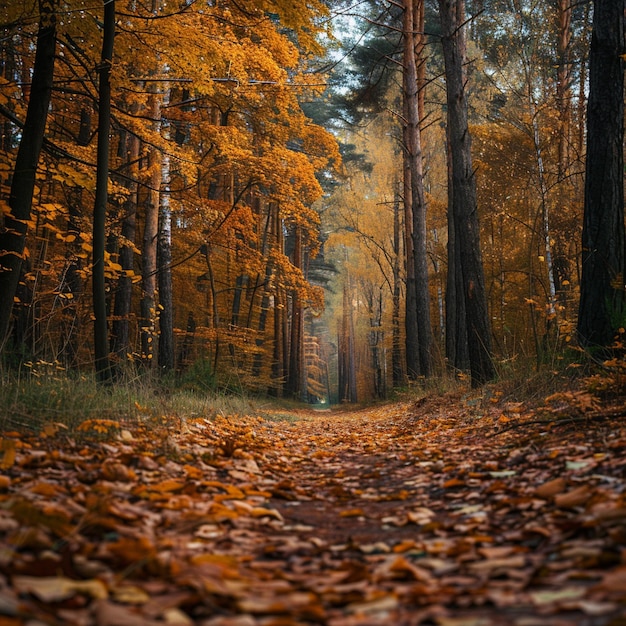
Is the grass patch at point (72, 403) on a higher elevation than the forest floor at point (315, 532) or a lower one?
higher

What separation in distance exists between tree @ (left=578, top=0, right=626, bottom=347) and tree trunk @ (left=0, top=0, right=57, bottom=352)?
523 cm

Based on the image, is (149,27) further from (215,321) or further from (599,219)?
(215,321)

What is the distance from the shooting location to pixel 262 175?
10.7 m

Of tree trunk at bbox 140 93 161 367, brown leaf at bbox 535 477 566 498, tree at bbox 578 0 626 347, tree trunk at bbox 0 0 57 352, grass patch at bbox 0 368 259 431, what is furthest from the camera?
tree trunk at bbox 140 93 161 367

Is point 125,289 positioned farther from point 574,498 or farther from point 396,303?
point 396,303

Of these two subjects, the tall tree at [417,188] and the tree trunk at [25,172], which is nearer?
the tree trunk at [25,172]

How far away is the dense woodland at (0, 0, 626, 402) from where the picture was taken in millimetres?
5664

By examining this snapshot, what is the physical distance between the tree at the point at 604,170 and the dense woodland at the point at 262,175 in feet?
0.06

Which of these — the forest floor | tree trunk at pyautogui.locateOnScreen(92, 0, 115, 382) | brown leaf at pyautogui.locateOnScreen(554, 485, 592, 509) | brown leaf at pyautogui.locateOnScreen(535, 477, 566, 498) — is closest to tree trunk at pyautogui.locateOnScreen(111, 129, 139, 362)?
tree trunk at pyautogui.locateOnScreen(92, 0, 115, 382)

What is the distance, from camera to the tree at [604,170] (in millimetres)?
5285

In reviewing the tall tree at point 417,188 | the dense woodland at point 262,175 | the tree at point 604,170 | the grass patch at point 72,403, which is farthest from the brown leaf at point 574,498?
the tall tree at point 417,188

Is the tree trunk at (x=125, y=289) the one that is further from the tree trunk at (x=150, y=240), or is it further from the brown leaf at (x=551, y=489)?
the brown leaf at (x=551, y=489)

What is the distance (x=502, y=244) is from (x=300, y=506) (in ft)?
48.7

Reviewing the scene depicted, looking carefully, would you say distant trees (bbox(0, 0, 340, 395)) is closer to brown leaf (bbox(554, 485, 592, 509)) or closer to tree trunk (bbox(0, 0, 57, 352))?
tree trunk (bbox(0, 0, 57, 352))
